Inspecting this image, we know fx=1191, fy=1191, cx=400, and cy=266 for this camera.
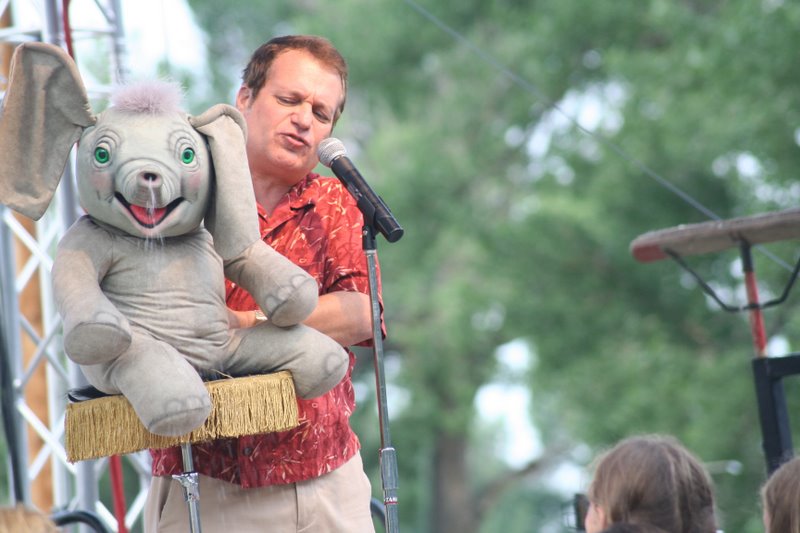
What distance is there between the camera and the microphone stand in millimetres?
2113

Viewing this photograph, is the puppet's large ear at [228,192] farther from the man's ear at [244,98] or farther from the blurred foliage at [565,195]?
the blurred foliage at [565,195]

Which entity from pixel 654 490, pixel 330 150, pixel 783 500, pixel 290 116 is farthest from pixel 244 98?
pixel 783 500

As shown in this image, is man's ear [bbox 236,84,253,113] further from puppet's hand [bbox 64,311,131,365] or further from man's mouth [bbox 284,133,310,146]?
puppet's hand [bbox 64,311,131,365]

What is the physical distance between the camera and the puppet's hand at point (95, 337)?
187 cm

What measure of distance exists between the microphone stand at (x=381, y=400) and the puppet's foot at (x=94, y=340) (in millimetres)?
466

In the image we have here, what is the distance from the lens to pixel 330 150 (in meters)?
2.23

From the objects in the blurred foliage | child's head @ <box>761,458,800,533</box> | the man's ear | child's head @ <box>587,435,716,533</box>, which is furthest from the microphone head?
the blurred foliage

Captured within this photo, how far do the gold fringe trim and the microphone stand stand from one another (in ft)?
0.58

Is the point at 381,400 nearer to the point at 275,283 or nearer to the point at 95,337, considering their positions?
the point at 275,283

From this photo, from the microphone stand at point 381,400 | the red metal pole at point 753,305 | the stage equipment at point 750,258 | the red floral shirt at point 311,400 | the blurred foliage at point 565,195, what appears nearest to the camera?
the microphone stand at point 381,400

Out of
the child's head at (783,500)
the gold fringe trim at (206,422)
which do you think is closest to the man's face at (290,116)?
the gold fringe trim at (206,422)

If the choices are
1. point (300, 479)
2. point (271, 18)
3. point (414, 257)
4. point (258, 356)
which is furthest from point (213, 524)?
point (271, 18)

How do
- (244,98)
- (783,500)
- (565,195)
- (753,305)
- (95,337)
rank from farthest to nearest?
(565,195) → (753,305) → (244,98) → (783,500) → (95,337)

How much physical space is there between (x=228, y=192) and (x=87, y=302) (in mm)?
310
